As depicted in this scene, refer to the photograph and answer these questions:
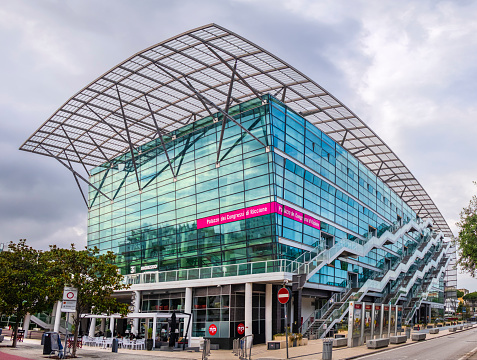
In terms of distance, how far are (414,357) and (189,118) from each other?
33.1 meters

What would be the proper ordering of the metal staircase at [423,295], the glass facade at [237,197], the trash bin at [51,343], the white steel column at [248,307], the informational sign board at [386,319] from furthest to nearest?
the metal staircase at [423,295]
the glass facade at [237,197]
the white steel column at [248,307]
the informational sign board at [386,319]
the trash bin at [51,343]

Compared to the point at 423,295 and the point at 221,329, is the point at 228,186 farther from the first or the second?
the point at 423,295

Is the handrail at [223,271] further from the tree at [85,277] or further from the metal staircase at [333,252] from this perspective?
the tree at [85,277]

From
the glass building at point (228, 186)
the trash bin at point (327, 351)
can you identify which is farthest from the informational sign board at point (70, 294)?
the glass building at point (228, 186)

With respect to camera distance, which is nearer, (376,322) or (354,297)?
(376,322)

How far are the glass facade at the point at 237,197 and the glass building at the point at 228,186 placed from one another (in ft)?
0.46

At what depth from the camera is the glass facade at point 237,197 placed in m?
38.6

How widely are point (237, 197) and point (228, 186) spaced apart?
1600 mm

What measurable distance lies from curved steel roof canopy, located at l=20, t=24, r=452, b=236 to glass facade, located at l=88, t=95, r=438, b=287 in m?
1.67

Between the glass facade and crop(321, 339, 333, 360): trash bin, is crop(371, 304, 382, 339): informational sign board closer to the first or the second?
the glass facade

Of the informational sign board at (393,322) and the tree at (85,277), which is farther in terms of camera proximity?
the informational sign board at (393,322)

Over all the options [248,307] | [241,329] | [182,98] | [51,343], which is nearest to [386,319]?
[248,307]

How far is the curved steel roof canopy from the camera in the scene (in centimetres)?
3500

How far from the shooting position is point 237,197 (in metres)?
40.2
